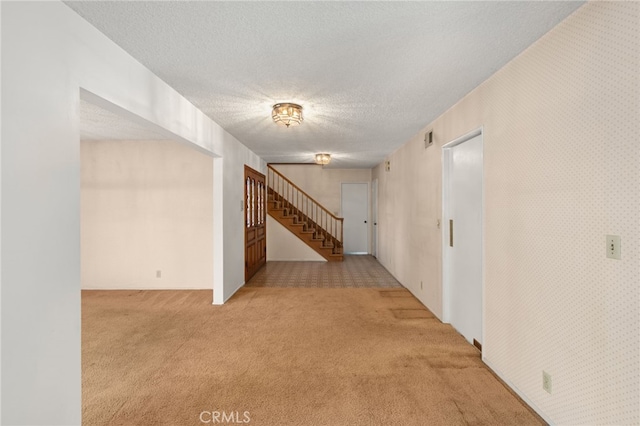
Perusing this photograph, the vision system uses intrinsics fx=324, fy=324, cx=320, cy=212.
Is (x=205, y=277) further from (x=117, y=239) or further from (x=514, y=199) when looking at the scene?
(x=514, y=199)

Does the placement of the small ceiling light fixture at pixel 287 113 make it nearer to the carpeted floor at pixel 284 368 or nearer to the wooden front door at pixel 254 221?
the carpeted floor at pixel 284 368

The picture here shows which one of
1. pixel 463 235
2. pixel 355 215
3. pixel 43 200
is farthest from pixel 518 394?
pixel 355 215

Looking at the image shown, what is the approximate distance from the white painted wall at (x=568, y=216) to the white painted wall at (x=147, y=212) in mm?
4454

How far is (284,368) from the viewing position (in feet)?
9.45

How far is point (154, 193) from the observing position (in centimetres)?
557

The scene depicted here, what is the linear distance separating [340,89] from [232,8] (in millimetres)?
1439

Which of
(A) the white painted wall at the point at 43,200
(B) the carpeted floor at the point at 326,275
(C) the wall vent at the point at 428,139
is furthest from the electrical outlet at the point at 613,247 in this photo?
(B) the carpeted floor at the point at 326,275

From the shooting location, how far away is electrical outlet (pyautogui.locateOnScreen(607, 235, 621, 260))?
5.47 feet

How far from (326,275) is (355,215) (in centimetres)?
315

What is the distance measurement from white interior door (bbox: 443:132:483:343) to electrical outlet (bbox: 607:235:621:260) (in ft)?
4.75

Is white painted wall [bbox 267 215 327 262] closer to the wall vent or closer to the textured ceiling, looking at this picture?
the wall vent

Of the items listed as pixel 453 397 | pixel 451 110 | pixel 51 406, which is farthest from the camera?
pixel 451 110

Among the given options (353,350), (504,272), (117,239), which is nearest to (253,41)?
(504,272)

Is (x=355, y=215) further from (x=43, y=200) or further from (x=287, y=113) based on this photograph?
(x=43, y=200)
